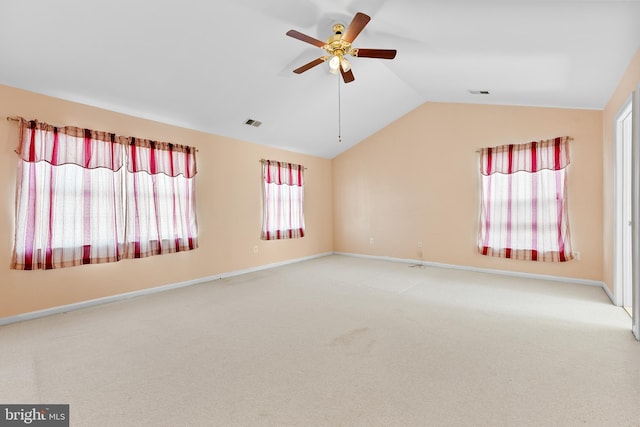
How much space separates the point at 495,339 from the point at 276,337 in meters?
1.96

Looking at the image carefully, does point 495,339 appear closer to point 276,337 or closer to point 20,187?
point 276,337

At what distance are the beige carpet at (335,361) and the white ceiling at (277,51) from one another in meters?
2.63

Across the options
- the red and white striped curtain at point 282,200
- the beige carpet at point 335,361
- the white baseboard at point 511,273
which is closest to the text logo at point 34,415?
the beige carpet at point 335,361

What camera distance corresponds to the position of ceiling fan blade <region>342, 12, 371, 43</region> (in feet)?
8.10

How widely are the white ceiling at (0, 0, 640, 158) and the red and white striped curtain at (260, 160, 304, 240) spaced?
1.47m

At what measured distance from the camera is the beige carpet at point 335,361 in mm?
1711

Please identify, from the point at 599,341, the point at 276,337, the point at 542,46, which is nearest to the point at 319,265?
the point at 276,337

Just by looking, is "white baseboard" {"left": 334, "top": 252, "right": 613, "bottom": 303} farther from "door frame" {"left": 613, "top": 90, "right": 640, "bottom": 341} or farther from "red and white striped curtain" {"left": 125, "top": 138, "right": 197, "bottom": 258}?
"red and white striped curtain" {"left": 125, "top": 138, "right": 197, "bottom": 258}

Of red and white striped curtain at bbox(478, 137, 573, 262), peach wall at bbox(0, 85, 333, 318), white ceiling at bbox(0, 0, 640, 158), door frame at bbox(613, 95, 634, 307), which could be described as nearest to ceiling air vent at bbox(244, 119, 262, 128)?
white ceiling at bbox(0, 0, 640, 158)

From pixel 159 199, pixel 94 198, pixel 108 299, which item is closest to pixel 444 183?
pixel 159 199

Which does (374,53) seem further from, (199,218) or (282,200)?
(282,200)

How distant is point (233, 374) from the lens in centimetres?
212

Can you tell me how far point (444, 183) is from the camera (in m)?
5.77

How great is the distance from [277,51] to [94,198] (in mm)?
2889
